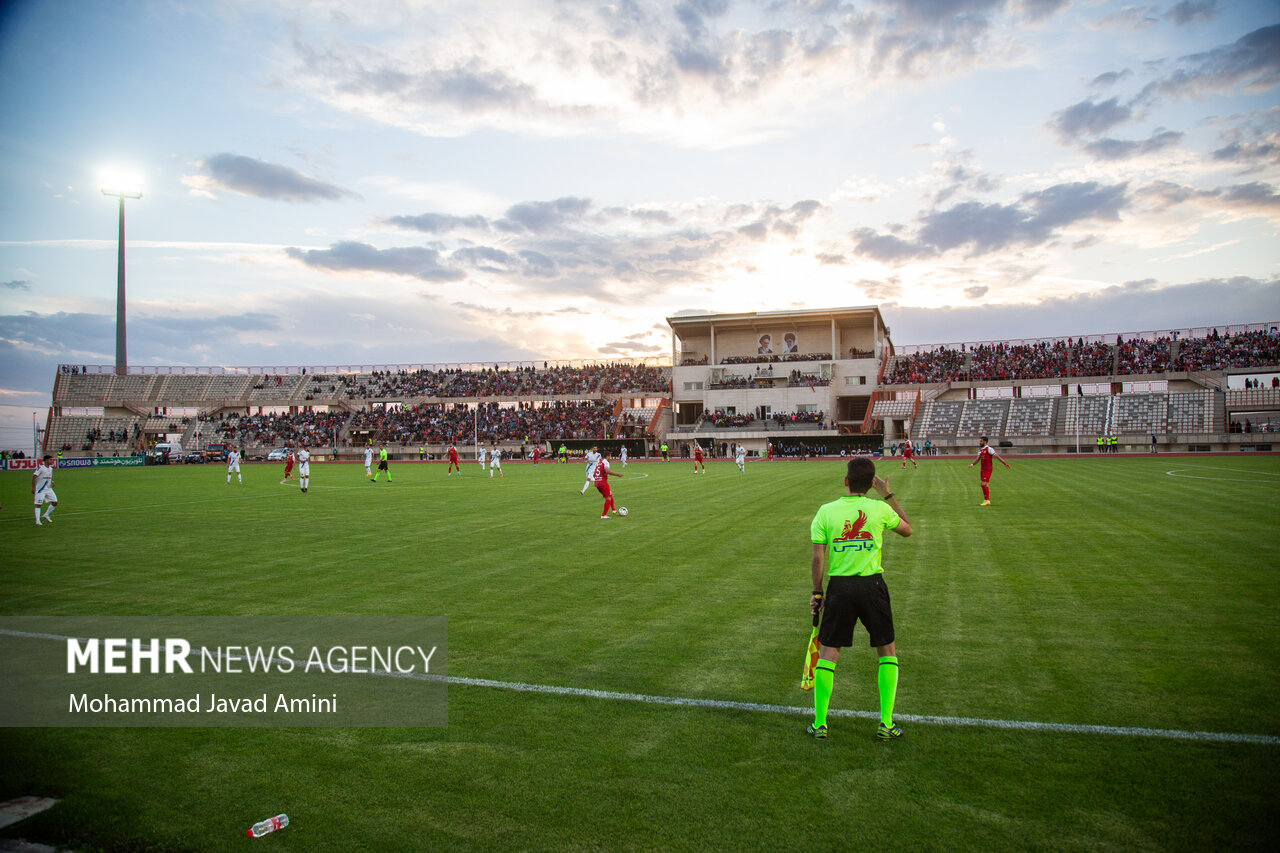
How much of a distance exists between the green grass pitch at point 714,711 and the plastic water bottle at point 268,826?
0.06m

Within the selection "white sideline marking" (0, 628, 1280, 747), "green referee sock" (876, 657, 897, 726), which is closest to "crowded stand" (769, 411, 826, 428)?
"white sideline marking" (0, 628, 1280, 747)

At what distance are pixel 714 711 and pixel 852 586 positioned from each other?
1477 millimetres

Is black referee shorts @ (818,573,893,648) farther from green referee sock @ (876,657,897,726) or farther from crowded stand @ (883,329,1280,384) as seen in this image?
crowded stand @ (883,329,1280,384)

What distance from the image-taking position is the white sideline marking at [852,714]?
4781mm

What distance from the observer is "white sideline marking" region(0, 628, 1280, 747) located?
188 inches

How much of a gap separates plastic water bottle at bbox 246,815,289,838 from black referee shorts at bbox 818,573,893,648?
12.1ft

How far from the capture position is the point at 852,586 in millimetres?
5094

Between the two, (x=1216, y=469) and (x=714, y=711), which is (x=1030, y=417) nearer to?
(x=1216, y=469)

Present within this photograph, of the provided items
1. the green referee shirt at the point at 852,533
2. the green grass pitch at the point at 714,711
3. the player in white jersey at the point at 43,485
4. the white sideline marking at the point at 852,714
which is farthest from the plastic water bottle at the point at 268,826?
the player in white jersey at the point at 43,485

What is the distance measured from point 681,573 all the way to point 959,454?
50.7 meters

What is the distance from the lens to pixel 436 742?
4.96 meters

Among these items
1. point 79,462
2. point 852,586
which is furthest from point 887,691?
point 79,462

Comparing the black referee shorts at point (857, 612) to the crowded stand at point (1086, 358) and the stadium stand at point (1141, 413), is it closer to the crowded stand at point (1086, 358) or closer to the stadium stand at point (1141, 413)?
the stadium stand at point (1141, 413)

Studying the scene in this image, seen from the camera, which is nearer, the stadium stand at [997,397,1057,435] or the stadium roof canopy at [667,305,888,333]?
the stadium stand at [997,397,1057,435]
